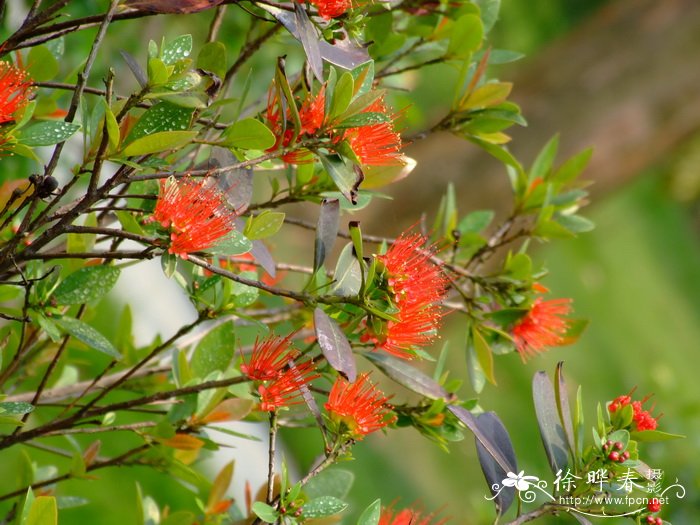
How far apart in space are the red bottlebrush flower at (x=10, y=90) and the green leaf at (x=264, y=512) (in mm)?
445

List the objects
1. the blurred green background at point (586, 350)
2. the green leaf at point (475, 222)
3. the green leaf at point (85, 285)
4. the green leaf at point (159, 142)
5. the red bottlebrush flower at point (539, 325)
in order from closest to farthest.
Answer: the green leaf at point (159, 142) → the green leaf at point (85, 285) → the red bottlebrush flower at point (539, 325) → the green leaf at point (475, 222) → the blurred green background at point (586, 350)

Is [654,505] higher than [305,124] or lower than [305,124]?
lower

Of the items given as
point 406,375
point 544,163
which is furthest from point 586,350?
point 406,375

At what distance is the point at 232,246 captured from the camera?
83 centimetres

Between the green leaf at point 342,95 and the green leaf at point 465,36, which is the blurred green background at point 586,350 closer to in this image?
the green leaf at point 342,95

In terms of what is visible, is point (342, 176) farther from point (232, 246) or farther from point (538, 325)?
point (538, 325)

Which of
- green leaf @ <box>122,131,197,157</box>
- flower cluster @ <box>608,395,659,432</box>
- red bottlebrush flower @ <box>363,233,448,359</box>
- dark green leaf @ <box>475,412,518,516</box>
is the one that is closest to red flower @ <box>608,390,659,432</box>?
flower cluster @ <box>608,395,659,432</box>

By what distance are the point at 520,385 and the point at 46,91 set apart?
431 cm

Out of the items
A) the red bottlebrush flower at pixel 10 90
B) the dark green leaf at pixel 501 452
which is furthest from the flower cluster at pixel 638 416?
the red bottlebrush flower at pixel 10 90

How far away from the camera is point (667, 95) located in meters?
4.05

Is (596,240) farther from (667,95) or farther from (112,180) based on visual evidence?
(112,180)

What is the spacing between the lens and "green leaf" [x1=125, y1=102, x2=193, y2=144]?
32.4 inches

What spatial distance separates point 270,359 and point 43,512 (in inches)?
10.7

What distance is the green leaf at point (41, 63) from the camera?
1.05 m
